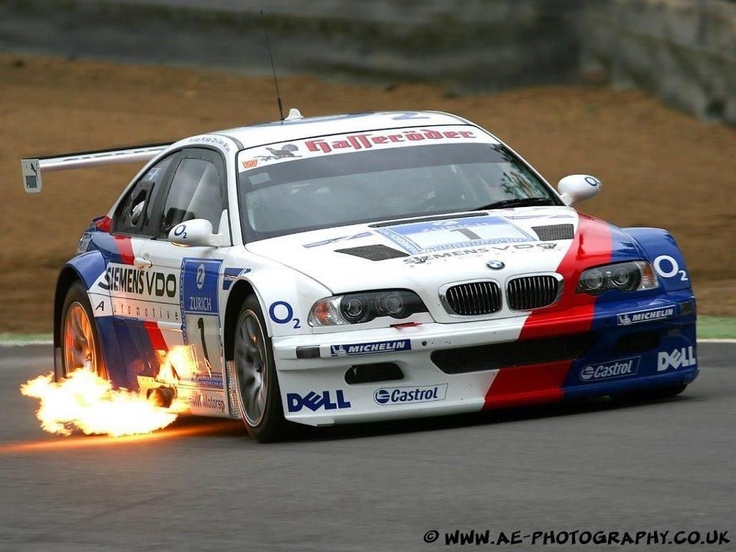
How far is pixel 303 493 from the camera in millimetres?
6641

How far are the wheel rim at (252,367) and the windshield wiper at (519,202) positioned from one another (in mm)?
1353

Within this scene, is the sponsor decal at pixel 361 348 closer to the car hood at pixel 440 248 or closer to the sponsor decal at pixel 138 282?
the car hood at pixel 440 248

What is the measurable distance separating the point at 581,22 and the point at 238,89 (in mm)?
5084

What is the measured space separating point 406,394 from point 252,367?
77cm

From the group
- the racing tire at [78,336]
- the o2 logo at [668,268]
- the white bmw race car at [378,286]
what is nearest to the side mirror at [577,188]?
the white bmw race car at [378,286]

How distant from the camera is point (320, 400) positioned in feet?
25.7

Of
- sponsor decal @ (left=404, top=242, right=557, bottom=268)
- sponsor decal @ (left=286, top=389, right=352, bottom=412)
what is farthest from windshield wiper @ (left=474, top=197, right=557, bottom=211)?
sponsor decal @ (left=286, top=389, right=352, bottom=412)

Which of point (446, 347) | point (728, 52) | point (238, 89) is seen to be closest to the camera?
point (446, 347)

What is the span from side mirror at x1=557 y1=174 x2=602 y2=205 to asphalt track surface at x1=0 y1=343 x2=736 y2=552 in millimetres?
1129

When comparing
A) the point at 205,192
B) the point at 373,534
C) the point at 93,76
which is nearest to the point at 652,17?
the point at 93,76

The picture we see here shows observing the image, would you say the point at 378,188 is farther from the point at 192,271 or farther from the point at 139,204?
the point at 139,204

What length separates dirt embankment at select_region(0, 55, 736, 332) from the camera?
1816 cm

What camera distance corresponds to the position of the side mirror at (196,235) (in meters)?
8.72

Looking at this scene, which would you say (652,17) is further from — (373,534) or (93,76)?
(373,534)
